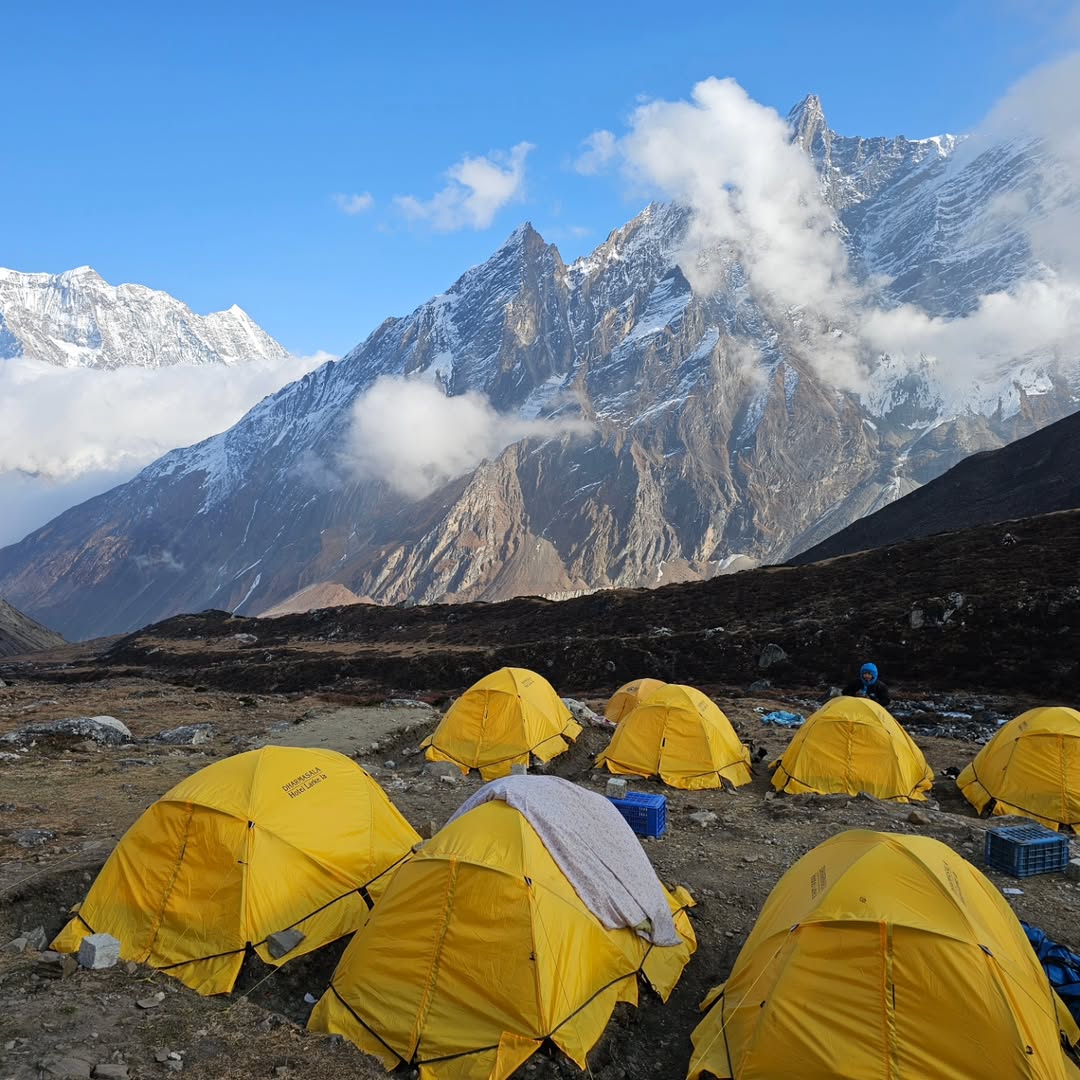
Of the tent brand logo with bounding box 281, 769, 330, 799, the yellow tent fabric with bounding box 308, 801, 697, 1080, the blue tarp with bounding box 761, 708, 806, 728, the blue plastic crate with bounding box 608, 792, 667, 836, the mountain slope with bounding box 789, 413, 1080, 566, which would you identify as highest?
the mountain slope with bounding box 789, 413, 1080, 566

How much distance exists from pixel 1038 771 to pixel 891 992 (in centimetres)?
1081

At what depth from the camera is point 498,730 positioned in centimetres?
2083

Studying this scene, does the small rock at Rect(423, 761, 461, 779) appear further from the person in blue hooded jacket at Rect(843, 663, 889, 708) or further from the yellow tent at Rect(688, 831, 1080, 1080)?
the yellow tent at Rect(688, 831, 1080, 1080)

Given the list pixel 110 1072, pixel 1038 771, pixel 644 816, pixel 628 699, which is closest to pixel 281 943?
pixel 110 1072


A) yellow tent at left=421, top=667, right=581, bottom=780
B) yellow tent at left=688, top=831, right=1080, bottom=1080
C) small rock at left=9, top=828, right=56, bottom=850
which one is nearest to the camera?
yellow tent at left=688, top=831, right=1080, bottom=1080

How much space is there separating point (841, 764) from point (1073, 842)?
4460 mm

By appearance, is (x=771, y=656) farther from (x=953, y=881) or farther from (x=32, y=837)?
(x=32, y=837)

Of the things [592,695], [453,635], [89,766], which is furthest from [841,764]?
[453,635]

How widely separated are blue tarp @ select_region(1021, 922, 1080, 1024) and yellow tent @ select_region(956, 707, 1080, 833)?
295 inches

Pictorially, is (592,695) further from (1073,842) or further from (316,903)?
(316,903)

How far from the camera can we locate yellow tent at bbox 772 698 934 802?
16.8 meters

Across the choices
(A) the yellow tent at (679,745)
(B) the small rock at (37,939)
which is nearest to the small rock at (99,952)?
(B) the small rock at (37,939)

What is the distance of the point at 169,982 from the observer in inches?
345

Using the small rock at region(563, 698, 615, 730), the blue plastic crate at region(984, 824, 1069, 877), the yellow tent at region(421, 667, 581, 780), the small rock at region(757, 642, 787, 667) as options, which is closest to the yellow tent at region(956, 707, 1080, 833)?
the blue plastic crate at region(984, 824, 1069, 877)
